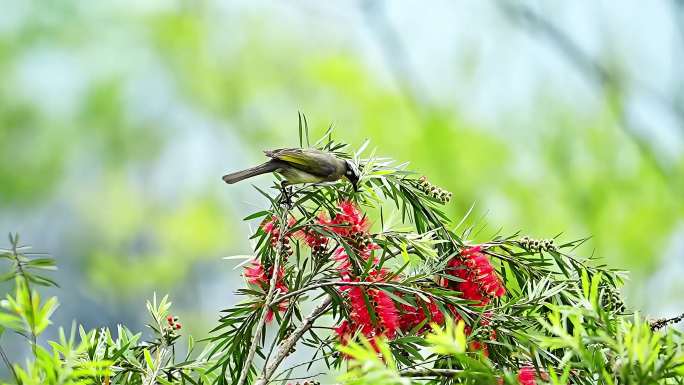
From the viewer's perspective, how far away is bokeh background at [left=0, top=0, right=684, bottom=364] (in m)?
3.49

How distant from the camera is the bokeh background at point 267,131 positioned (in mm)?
3488

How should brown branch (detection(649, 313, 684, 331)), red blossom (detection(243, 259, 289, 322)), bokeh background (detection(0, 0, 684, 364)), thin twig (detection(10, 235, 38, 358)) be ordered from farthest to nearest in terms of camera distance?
bokeh background (detection(0, 0, 684, 364))
red blossom (detection(243, 259, 289, 322))
brown branch (detection(649, 313, 684, 331))
thin twig (detection(10, 235, 38, 358))

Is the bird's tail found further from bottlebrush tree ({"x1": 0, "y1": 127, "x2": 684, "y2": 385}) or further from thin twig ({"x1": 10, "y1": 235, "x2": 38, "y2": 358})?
thin twig ({"x1": 10, "y1": 235, "x2": 38, "y2": 358})

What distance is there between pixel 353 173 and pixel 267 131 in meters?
3.16

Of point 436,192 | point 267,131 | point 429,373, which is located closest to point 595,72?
point 267,131

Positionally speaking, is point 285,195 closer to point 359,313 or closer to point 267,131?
point 359,313

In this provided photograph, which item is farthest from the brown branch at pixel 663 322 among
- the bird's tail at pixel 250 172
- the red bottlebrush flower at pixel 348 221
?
the bird's tail at pixel 250 172

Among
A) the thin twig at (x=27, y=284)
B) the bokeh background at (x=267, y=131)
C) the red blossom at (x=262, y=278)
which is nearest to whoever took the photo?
the thin twig at (x=27, y=284)

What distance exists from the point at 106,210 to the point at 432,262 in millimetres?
3210

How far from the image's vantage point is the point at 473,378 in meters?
0.42

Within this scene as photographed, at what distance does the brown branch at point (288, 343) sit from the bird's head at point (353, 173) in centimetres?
9

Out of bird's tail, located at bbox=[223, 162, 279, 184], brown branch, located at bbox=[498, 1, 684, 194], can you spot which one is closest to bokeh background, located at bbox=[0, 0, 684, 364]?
brown branch, located at bbox=[498, 1, 684, 194]

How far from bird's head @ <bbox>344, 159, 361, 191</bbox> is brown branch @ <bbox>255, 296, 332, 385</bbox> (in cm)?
9

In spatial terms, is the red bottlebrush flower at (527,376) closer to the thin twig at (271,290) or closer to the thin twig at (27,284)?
the thin twig at (271,290)
